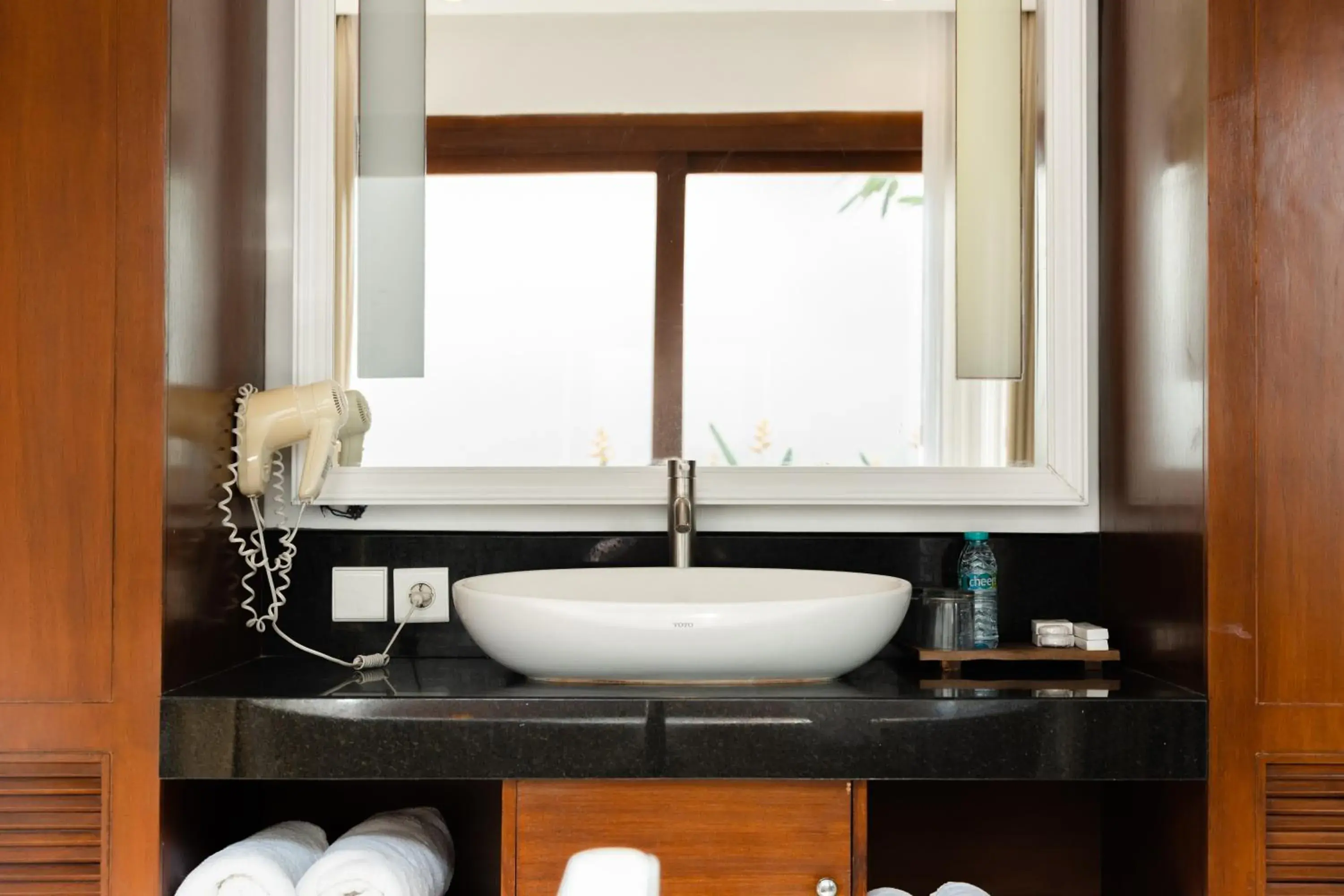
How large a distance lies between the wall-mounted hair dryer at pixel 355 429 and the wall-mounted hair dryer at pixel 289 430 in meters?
0.04

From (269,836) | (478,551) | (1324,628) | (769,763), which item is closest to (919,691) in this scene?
(769,763)

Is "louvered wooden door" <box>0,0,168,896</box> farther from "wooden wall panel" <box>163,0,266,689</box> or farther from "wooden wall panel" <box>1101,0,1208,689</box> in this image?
"wooden wall panel" <box>1101,0,1208,689</box>

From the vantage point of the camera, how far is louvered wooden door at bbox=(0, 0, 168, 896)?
1.33 metres

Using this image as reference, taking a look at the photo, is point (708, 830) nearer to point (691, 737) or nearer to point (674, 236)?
point (691, 737)

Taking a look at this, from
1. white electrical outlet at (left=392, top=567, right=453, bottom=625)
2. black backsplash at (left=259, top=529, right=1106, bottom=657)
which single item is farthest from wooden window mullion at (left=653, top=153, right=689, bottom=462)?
white electrical outlet at (left=392, top=567, right=453, bottom=625)

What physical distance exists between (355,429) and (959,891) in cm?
115

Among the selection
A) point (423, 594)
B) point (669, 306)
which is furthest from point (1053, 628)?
point (423, 594)

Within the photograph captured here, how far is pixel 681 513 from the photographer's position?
1634 millimetres

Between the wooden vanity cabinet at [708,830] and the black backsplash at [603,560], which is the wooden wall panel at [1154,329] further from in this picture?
the wooden vanity cabinet at [708,830]

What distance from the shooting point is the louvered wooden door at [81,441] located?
1.33 m

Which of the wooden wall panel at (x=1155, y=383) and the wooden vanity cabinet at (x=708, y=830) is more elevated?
the wooden wall panel at (x=1155, y=383)

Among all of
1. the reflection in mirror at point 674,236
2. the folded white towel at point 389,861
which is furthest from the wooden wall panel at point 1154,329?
the folded white towel at point 389,861

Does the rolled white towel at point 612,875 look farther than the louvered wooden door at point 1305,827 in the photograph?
No

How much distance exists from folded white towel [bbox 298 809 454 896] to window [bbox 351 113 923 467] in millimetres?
575
